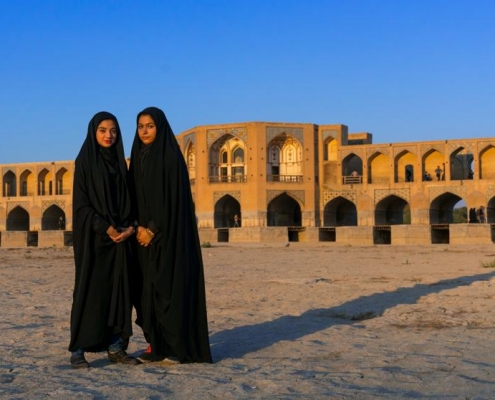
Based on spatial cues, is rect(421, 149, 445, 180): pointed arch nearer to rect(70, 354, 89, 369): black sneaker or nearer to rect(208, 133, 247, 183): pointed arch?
rect(208, 133, 247, 183): pointed arch

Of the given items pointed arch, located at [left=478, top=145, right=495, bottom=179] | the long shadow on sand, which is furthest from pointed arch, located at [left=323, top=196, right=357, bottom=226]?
the long shadow on sand

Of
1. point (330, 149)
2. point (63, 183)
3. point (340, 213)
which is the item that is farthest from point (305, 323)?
point (63, 183)

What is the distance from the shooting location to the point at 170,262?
12.3ft

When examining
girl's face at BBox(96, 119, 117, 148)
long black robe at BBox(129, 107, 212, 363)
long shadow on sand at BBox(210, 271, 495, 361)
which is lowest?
long shadow on sand at BBox(210, 271, 495, 361)

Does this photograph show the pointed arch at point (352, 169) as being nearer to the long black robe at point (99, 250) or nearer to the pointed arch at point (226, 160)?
the pointed arch at point (226, 160)

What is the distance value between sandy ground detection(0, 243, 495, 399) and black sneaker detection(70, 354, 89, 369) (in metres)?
0.05

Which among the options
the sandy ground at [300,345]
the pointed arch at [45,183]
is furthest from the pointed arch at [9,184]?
the sandy ground at [300,345]

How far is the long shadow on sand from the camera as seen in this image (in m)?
4.45

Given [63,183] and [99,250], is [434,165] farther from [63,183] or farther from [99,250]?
[99,250]

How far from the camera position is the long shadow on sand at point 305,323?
4.45 metres

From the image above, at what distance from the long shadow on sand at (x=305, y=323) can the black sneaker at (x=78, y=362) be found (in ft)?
2.50

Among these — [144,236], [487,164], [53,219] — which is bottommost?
[144,236]

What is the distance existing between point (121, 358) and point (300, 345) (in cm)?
125

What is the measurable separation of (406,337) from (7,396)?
9.04 feet
